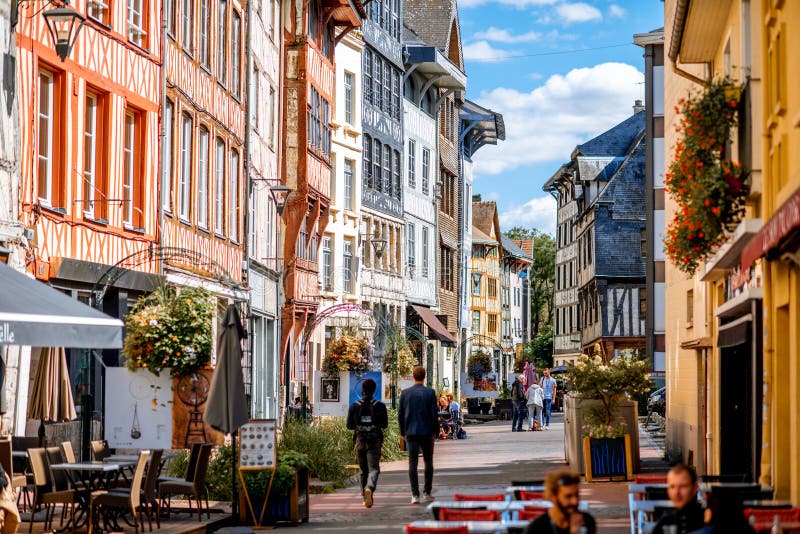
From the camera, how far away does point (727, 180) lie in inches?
592

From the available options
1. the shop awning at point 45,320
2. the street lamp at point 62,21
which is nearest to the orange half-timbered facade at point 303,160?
the street lamp at point 62,21

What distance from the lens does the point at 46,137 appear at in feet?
67.9

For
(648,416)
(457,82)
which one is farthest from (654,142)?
(457,82)

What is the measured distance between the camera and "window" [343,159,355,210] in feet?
158

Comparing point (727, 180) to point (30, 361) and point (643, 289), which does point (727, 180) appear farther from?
point (643, 289)

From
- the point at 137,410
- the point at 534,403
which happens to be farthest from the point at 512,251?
the point at 137,410

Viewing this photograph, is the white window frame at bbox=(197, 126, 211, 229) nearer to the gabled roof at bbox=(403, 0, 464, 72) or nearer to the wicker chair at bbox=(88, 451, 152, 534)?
the wicker chair at bbox=(88, 451, 152, 534)

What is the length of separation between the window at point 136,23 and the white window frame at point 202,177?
15.0 feet

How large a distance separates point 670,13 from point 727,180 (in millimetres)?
13643

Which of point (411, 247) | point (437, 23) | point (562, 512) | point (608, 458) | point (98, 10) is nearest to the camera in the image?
point (562, 512)

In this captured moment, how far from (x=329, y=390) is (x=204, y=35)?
8.50m

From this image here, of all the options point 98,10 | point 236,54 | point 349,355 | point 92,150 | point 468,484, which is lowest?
point 468,484

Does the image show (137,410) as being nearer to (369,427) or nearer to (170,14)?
(369,427)

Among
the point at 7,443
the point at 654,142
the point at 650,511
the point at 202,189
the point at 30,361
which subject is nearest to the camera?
the point at 650,511
